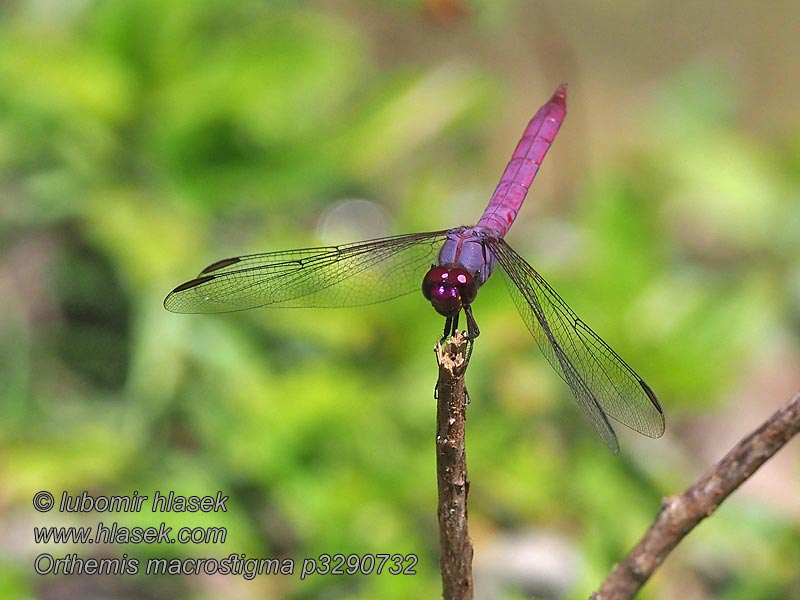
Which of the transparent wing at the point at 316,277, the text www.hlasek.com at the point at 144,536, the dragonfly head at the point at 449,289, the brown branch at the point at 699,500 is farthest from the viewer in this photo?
the text www.hlasek.com at the point at 144,536

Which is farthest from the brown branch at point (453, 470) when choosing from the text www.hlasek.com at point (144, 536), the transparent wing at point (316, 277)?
the text www.hlasek.com at point (144, 536)

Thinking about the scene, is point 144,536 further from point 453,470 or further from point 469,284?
point 453,470

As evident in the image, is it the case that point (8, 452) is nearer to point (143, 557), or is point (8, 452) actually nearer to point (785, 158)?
point (143, 557)

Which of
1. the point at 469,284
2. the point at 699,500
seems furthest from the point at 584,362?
the point at 699,500

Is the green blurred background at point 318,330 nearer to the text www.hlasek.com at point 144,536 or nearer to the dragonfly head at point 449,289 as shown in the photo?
the text www.hlasek.com at point 144,536

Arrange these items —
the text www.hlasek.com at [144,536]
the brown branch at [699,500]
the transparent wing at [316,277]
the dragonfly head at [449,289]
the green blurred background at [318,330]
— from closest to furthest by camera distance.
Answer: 1. the brown branch at [699,500]
2. the dragonfly head at [449,289]
3. the transparent wing at [316,277]
4. the text www.hlasek.com at [144,536]
5. the green blurred background at [318,330]

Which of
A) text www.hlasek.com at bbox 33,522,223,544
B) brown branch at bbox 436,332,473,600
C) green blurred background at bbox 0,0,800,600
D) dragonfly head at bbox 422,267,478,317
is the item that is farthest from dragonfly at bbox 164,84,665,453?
text www.hlasek.com at bbox 33,522,223,544
